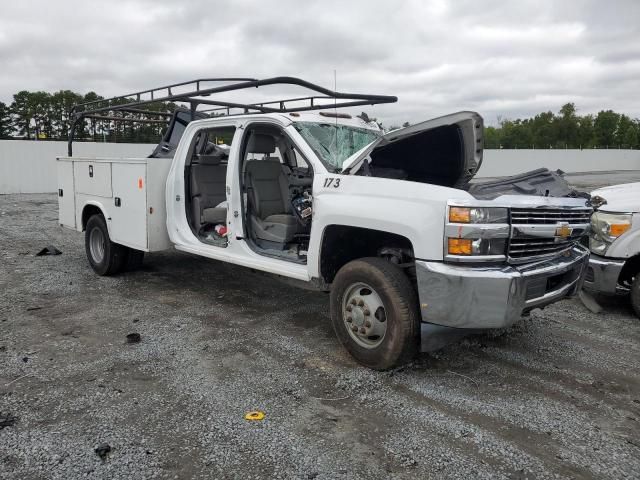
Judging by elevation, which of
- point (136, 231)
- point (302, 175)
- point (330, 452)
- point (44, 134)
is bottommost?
point (330, 452)

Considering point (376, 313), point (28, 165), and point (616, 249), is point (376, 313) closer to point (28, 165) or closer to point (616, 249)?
point (616, 249)

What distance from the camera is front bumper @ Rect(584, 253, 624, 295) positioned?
5.17m

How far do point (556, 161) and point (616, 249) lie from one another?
44416 mm

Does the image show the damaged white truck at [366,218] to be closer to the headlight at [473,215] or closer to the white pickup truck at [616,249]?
the headlight at [473,215]

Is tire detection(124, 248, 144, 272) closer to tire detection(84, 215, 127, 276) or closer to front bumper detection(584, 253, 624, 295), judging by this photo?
tire detection(84, 215, 127, 276)

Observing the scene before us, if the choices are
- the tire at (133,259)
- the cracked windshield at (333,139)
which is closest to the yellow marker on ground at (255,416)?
the cracked windshield at (333,139)

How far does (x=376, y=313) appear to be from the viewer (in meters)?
3.94

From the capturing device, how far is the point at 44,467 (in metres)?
2.77

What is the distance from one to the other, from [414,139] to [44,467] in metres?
3.43

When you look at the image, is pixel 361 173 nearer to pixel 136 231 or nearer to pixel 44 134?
pixel 136 231

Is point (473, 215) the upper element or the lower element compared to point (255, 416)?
upper

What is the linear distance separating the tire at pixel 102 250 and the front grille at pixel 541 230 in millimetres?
5155

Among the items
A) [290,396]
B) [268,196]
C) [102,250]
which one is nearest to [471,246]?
[290,396]

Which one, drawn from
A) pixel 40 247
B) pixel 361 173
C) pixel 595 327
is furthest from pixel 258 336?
pixel 40 247
